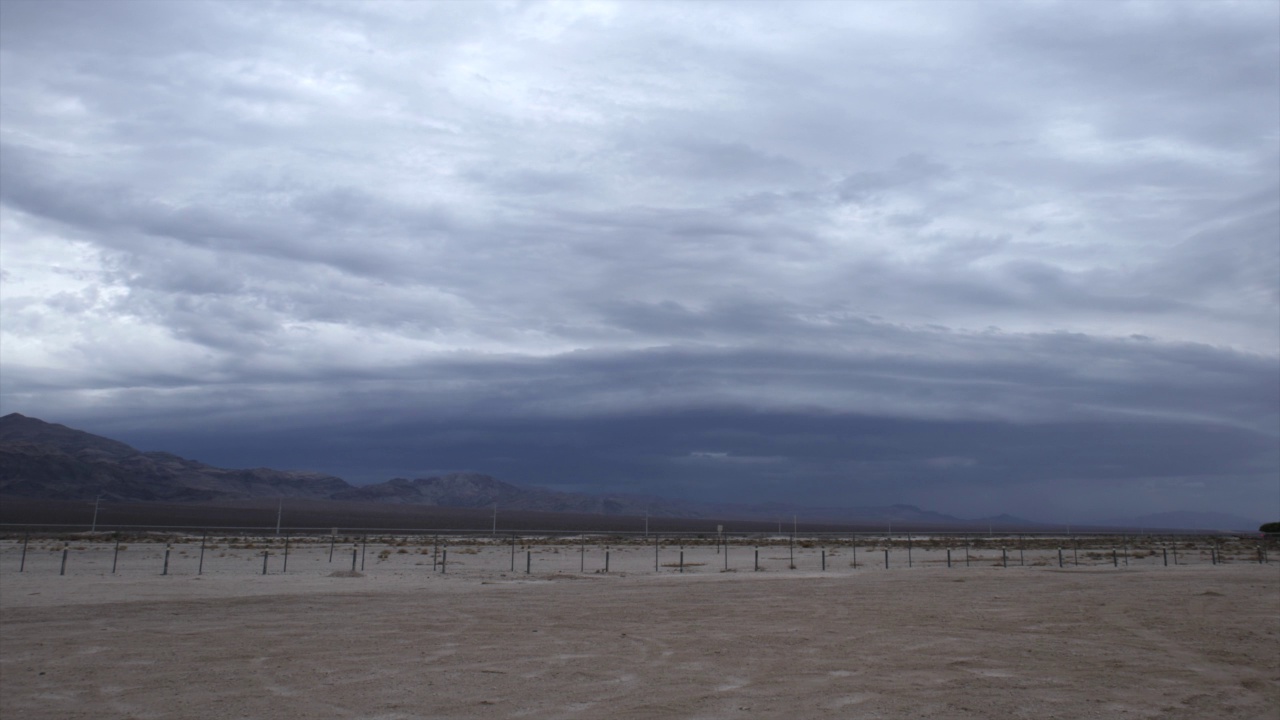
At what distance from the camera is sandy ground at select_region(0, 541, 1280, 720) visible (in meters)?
13.3

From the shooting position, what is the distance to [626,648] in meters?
18.0

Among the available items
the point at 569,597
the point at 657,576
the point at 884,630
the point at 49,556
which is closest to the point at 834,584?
the point at 657,576

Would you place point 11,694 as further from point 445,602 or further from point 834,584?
point 834,584

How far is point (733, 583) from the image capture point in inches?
1303

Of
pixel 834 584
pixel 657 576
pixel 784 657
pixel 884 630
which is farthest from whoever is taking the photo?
pixel 657 576

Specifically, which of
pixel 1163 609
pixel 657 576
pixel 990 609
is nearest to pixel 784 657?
pixel 990 609

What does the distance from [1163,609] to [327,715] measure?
22651 millimetres

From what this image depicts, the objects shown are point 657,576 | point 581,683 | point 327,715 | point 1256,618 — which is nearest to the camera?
point 327,715

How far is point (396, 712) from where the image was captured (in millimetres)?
12648

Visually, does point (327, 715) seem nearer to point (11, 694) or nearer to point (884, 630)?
point (11, 694)

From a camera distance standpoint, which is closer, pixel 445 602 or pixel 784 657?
A: pixel 784 657

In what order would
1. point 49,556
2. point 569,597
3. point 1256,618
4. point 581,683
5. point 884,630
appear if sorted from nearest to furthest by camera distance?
point 581,683 → point 884,630 → point 1256,618 → point 569,597 → point 49,556

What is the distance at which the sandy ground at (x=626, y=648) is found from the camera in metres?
13.3

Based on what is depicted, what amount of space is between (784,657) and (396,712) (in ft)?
24.2
